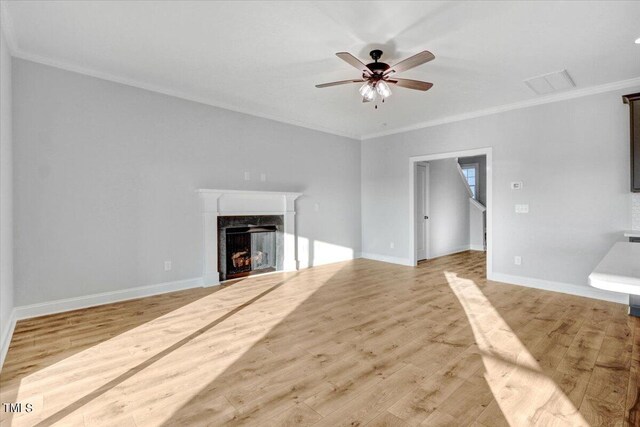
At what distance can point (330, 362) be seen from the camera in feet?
7.77

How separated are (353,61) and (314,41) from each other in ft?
1.66

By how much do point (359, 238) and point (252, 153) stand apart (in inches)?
126

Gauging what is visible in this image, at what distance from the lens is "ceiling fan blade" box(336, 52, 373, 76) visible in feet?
8.50

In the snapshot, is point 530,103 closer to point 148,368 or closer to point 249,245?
point 249,245

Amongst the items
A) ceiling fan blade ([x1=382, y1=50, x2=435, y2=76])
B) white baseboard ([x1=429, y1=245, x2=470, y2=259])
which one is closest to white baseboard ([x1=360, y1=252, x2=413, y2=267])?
white baseboard ([x1=429, y1=245, x2=470, y2=259])

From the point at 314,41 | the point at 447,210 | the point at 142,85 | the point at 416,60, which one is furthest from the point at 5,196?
the point at 447,210

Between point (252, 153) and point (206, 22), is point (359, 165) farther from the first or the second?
point (206, 22)

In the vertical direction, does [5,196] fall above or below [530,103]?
below

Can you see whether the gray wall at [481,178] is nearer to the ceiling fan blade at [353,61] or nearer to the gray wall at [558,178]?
the gray wall at [558,178]

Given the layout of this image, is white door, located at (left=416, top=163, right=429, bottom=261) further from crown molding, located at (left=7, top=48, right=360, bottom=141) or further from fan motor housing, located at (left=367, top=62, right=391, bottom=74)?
fan motor housing, located at (left=367, top=62, right=391, bottom=74)

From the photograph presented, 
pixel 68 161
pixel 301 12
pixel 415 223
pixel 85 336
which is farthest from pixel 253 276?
pixel 301 12

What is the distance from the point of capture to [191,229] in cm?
449

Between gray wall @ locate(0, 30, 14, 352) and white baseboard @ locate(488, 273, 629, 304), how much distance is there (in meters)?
5.95

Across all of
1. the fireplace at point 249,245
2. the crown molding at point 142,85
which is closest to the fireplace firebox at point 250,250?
the fireplace at point 249,245
